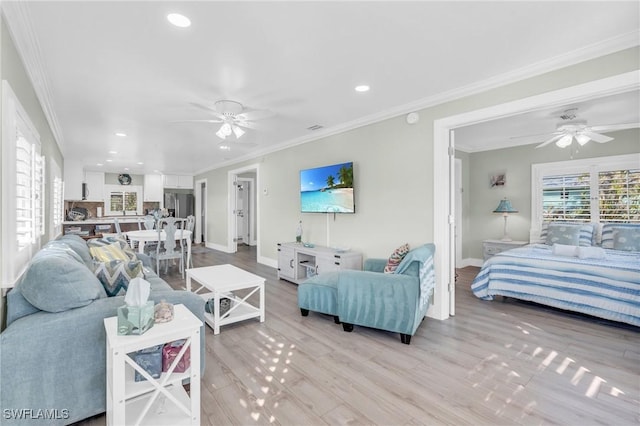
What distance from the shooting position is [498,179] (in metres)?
5.77

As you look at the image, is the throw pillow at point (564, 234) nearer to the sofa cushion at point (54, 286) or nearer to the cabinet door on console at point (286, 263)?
the cabinet door on console at point (286, 263)

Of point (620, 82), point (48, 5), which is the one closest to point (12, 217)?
point (48, 5)

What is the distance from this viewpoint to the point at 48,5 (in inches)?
70.0

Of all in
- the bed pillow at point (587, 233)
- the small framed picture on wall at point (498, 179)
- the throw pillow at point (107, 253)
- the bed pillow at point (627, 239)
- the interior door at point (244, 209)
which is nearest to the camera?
the throw pillow at point (107, 253)

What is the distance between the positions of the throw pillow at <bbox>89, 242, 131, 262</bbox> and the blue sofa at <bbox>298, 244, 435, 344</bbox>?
2.16 metres

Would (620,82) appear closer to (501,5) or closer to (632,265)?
(501,5)

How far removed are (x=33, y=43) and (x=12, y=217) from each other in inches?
52.5

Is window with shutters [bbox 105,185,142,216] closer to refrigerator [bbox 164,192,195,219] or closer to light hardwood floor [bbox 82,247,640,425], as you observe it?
refrigerator [bbox 164,192,195,219]

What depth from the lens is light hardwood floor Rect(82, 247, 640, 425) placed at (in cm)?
180

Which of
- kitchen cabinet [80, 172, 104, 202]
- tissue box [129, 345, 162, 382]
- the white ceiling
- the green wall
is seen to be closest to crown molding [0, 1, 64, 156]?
the white ceiling

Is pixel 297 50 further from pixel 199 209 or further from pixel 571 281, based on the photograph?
pixel 199 209

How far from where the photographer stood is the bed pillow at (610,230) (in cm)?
416

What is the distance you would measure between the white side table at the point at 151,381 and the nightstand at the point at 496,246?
5370 millimetres

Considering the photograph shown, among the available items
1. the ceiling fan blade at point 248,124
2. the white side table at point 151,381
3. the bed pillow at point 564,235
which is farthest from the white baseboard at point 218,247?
the bed pillow at point 564,235
